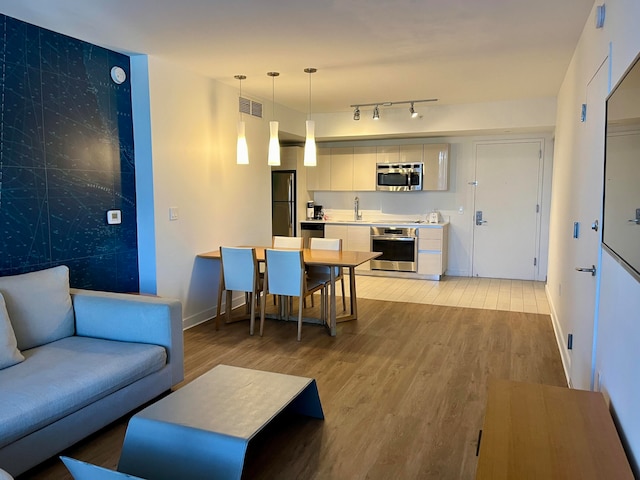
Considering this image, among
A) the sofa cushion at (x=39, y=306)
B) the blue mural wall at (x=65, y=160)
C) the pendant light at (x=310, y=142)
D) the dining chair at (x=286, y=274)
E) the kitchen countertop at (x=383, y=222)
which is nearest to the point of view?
the sofa cushion at (x=39, y=306)

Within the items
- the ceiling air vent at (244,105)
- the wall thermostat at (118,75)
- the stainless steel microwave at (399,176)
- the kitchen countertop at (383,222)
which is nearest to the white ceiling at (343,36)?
the wall thermostat at (118,75)

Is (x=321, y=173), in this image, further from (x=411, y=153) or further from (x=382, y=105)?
(x=382, y=105)

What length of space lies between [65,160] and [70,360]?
167cm

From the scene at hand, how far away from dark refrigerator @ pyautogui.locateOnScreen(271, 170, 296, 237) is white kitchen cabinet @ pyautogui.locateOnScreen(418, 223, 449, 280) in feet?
6.93

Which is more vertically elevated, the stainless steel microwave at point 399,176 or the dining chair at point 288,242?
the stainless steel microwave at point 399,176

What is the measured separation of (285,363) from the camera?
3607 mm

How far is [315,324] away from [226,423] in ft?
8.69

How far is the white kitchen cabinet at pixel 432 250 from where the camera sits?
6.85 metres

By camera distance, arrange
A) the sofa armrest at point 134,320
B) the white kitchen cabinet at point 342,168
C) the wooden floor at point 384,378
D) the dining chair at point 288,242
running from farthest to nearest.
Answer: the white kitchen cabinet at point 342,168 < the dining chair at point 288,242 < the sofa armrest at point 134,320 < the wooden floor at point 384,378

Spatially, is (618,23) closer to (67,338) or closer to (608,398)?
(608,398)

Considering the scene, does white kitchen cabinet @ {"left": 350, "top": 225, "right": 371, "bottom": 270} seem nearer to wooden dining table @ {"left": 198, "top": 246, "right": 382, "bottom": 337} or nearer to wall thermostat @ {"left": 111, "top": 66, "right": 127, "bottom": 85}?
wooden dining table @ {"left": 198, "top": 246, "right": 382, "bottom": 337}

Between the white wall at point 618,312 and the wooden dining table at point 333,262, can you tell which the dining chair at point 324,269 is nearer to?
the wooden dining table at point 333,262

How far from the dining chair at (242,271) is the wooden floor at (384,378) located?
1.42ft

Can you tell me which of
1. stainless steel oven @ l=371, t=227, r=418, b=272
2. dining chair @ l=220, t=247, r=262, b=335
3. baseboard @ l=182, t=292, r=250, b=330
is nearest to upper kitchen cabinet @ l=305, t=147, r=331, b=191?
stainless steel oven @ l=371, t=227, r=418, b=272
